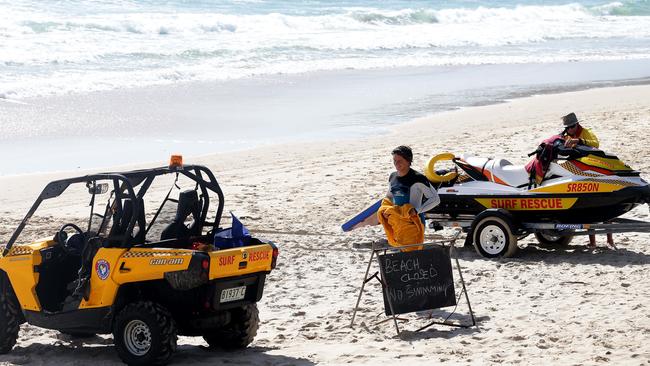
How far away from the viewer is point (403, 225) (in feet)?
29.9

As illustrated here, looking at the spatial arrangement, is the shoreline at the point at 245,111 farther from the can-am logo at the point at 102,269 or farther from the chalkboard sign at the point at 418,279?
the chalkboard sign at the point at 418,279

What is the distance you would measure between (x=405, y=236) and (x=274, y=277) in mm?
2641

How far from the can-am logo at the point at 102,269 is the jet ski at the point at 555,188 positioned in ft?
16.4

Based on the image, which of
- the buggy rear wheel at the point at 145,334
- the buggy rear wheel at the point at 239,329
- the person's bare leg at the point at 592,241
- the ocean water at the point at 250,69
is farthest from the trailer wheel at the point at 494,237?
the ocean water at the point at 250,69

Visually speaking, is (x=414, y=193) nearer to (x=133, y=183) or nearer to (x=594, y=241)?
(x=133, y=183)

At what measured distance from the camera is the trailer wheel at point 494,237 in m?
11.8

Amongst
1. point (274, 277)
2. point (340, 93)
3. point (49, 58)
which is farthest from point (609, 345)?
point (49, 58)

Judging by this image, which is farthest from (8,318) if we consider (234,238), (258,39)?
(258,39)

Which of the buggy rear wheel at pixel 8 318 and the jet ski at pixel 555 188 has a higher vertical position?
the jet ski at pixel 555 188

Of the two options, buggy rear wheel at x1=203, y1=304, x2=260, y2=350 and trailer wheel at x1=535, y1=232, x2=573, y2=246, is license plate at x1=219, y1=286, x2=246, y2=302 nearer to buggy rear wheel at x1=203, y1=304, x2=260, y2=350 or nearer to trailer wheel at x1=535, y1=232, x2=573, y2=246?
buggy rear wheel at x1=203, y1=304, x2=260, y2=350

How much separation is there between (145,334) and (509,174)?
5.26 m

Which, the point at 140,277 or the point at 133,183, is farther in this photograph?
the point at 133,183

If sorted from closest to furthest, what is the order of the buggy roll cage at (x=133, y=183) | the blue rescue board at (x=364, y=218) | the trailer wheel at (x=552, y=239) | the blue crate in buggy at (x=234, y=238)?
the buggy roll cage at (x=133, y=183) < the blue crate in buggy at (x=234, y=238) < the blue rescue board at (x=364, y=218) < the trailer wheel at (x=552, y=239)

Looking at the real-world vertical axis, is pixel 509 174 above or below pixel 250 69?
below
